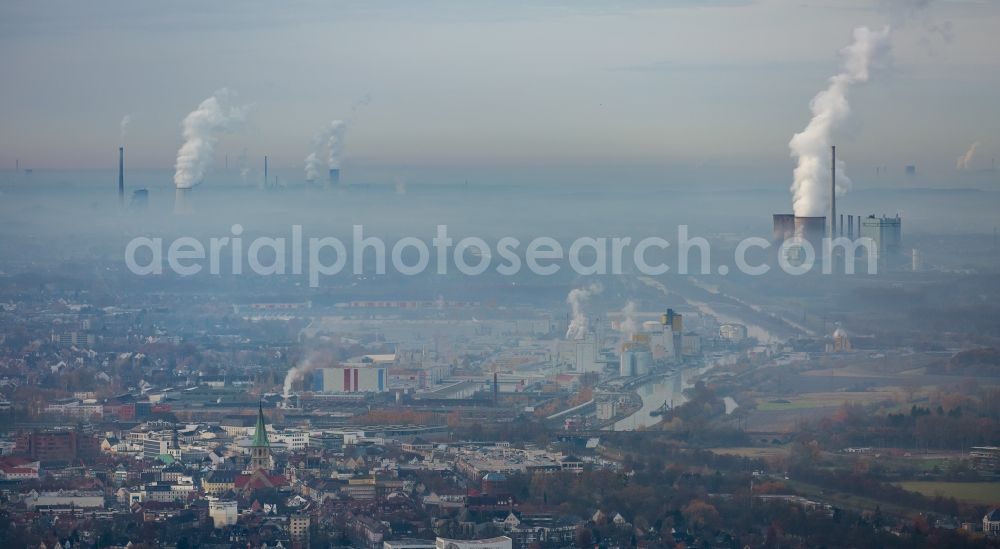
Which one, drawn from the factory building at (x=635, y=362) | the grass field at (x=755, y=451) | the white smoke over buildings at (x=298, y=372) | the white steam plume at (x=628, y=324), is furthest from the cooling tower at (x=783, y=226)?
the grass field at (x=755, y=451)

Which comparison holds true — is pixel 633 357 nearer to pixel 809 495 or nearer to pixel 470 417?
pixel 470 417

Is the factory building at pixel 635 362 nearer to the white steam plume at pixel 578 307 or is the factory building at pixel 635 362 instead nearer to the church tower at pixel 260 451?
the white steam plume at pixel 578 307

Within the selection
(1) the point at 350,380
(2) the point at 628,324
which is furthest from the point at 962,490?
(2) the point at 628,324

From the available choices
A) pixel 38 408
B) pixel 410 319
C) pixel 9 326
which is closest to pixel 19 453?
pixel 38 408

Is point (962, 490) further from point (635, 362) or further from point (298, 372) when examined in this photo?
point (298, 372)

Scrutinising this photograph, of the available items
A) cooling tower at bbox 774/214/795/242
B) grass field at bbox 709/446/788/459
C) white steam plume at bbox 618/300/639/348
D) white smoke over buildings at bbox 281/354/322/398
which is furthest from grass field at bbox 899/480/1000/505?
white steam plume at bbox 618/300/639/348

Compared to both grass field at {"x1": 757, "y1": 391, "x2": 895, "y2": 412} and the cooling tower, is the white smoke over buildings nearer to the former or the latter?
grass field at {"x1": 757, "y1": 391, "x2": 895, "y2": 412}
